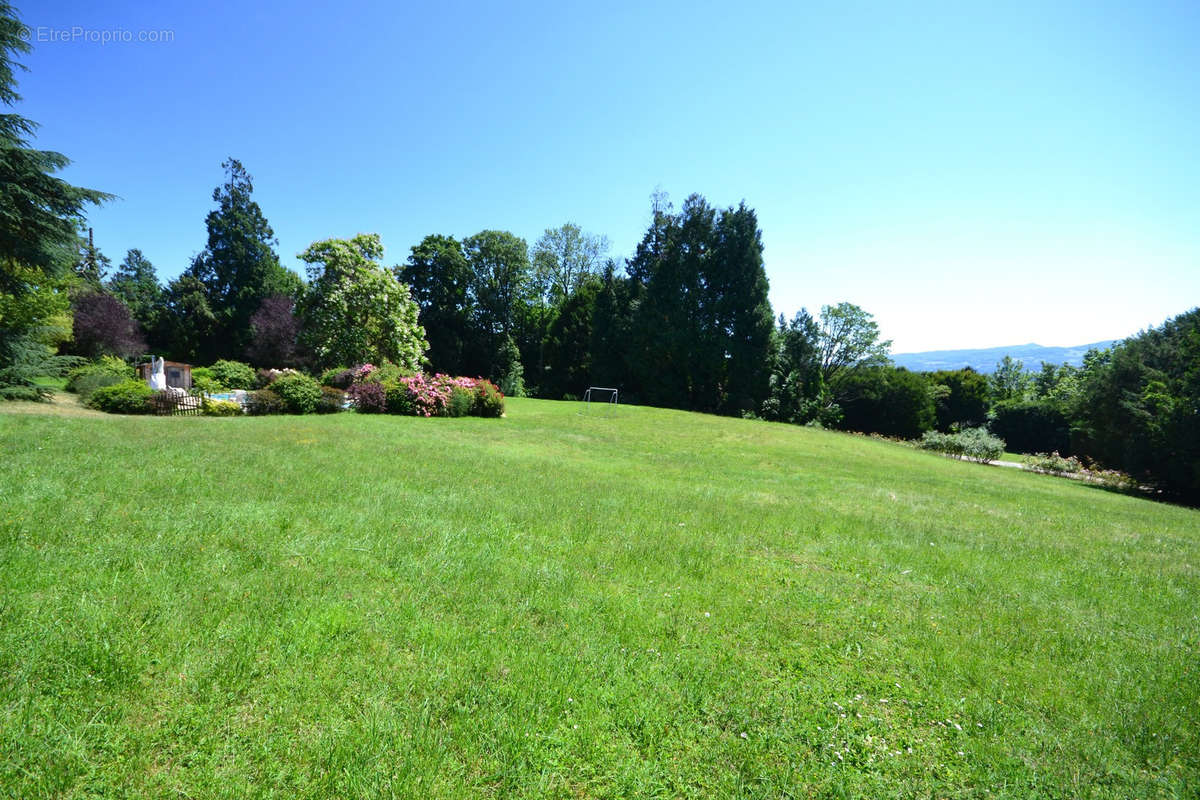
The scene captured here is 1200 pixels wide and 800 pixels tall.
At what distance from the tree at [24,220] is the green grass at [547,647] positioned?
36.4ft

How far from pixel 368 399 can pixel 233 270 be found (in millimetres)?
35626

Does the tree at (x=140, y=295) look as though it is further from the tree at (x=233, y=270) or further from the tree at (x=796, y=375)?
the tree at (x=796, y=375)

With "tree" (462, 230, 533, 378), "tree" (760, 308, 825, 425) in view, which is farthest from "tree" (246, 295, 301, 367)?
"tree" (760, 308, 825, 425)

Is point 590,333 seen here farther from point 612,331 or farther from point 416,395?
point 416,395

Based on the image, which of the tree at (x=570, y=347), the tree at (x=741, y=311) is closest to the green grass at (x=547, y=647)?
the tree at (x=741, y=311)

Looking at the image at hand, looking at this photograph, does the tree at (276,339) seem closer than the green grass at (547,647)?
No

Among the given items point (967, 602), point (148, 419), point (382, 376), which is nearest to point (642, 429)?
point (382, 376)

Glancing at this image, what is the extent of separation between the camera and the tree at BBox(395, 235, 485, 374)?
115 ft

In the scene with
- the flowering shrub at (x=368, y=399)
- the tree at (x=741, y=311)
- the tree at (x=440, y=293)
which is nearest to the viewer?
the flowering shrub at (x=368, y=399)

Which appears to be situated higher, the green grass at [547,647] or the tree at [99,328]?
the tree at [99,328]

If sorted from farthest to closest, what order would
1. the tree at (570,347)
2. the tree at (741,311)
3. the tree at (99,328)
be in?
the tree at (570,347)
the tree at (741,311)
the tree at (99,328)

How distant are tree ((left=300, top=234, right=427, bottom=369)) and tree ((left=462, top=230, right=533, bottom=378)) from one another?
13132mm

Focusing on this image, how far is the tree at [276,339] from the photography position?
33594 mm

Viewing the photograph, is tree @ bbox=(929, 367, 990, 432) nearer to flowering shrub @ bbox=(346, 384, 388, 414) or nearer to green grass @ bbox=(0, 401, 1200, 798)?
green grass @ bbox=(0, 401, 1200, 798)
